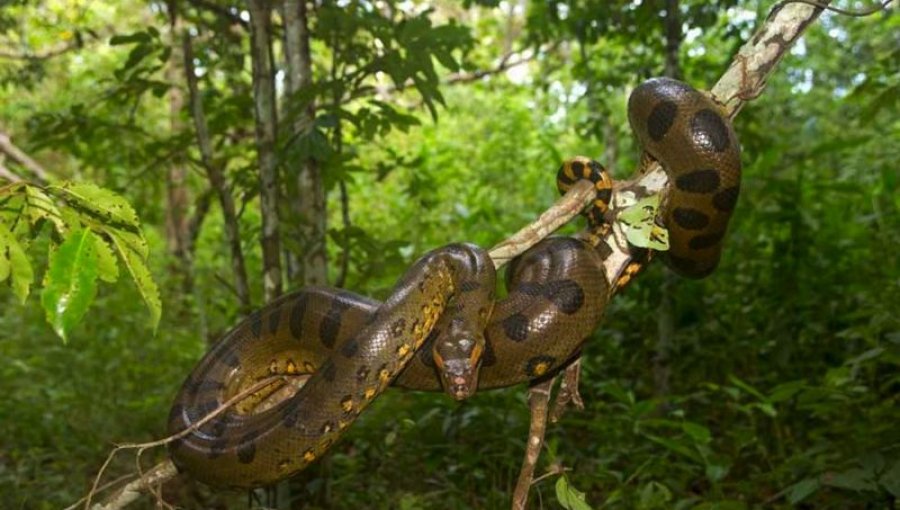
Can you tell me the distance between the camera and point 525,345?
2941 mm

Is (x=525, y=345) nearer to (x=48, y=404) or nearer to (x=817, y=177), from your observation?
(x=48, y=404)

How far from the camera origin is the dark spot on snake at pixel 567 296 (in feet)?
9.69

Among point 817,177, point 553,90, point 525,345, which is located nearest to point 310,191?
point 525,345

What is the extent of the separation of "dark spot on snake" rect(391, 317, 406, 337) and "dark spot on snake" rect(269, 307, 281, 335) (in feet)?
2.76

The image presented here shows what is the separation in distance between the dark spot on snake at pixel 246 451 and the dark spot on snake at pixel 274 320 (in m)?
0.64

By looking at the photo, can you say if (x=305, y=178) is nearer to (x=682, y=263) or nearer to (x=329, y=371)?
(x=682, y=263)

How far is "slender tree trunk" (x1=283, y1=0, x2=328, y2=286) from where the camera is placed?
5.60m

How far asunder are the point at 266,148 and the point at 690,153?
118 inches

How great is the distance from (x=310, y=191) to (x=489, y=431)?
2.19m

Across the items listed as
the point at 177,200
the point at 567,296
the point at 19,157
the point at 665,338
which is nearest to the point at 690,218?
the point at 567,296

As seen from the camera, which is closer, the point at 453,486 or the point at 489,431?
the point at 453,486

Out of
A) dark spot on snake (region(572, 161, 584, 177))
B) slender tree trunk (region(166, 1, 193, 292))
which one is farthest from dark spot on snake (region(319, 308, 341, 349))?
slender tree trunk (region(166, 1, 193, 292))

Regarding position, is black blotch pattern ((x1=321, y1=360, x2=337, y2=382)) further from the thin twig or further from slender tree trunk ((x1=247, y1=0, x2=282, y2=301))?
slender tree trunk ((x1=247, y1=0, x2=282, y2=301))

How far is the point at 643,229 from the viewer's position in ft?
9.66
